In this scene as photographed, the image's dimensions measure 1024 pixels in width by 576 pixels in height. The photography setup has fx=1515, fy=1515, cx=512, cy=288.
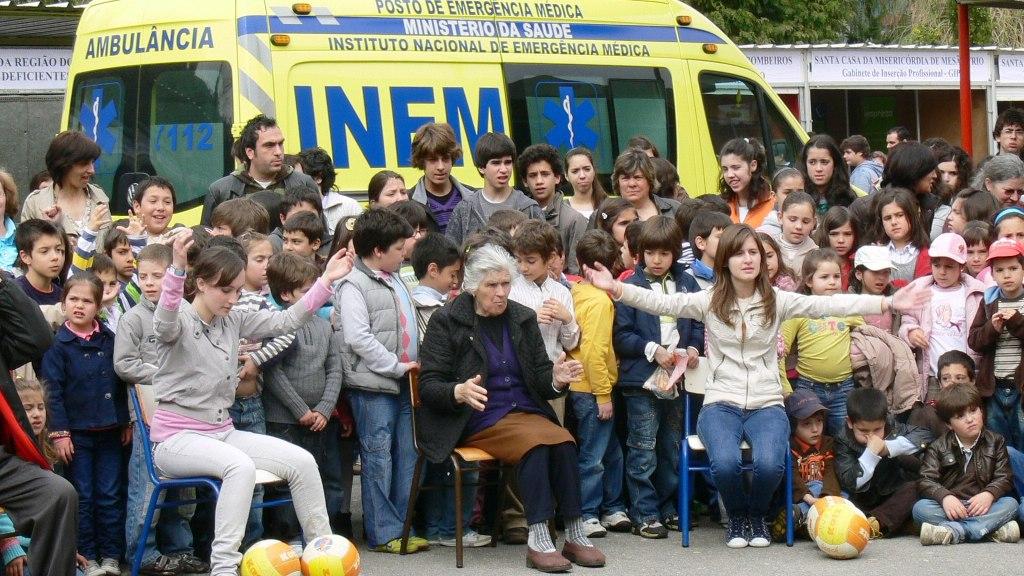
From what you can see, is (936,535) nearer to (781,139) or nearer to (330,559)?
(330,559)

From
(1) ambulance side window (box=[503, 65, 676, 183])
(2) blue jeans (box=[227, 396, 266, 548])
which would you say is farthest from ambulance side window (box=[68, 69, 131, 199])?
(2) blue jeans (box=[227, 396, 266, 548])

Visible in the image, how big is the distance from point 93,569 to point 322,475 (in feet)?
4.19

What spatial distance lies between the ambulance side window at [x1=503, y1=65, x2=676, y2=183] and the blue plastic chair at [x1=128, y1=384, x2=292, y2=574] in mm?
5251

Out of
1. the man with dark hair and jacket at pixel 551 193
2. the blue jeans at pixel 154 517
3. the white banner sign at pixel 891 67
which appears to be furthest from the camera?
the white banner sign at pixel 891 67

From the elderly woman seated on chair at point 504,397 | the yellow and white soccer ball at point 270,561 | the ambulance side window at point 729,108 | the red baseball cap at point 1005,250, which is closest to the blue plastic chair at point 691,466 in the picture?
the elderly woman seated on chair at point 504,397

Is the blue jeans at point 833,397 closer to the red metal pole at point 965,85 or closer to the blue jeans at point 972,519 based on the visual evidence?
the blue jeans at point 972,519

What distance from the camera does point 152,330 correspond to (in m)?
7.19

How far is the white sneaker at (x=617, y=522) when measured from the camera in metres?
8.20

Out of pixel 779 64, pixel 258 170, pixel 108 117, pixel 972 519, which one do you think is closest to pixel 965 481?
pixel 972 519

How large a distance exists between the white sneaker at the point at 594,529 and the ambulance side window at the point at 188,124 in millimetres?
4125

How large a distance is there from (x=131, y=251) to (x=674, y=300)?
9.65 feet

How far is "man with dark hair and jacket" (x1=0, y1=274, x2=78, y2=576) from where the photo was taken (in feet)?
20.1

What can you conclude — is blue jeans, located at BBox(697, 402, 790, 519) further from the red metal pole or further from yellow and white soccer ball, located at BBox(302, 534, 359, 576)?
the red metal pole

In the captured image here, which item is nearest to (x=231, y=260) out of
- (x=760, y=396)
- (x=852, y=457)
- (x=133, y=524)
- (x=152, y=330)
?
(x=152, y=330)
